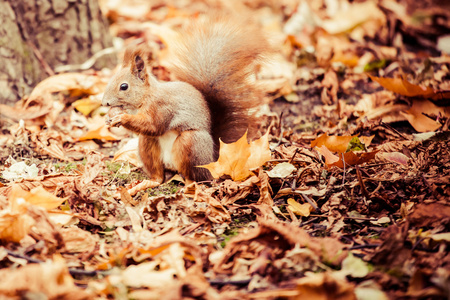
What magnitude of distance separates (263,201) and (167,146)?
2.45ft

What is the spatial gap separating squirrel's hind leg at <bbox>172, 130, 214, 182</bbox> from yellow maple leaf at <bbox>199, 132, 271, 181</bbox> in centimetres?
19

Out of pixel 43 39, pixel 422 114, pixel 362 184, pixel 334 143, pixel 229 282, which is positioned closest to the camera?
pixel 229 282

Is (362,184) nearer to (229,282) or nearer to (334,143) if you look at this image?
(334,143)

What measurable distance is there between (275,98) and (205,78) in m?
0.98

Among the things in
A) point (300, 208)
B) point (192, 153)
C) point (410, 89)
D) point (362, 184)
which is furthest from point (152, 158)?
point (410, 89)

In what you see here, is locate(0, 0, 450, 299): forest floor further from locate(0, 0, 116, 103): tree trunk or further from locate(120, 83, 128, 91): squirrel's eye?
locate(120, 83, 128, 91): squirrel's eye

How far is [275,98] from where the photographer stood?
342cm

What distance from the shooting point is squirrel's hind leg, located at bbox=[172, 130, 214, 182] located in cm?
237

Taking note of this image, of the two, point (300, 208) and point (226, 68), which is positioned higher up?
point (226, 68)

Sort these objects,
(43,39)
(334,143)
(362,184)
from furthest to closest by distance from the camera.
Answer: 1. (43,39)
2. (334,143)
3. (362,184)

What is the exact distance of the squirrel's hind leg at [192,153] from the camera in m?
2.37

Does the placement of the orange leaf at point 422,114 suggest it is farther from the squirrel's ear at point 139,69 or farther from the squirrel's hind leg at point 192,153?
the squirrel's ear at point 139,69

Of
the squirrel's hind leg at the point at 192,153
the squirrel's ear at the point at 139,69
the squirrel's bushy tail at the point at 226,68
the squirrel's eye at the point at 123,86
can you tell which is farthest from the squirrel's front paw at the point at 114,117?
the squirrel's bushy tail at the point at 226,68

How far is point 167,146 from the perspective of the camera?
8.27 ft
